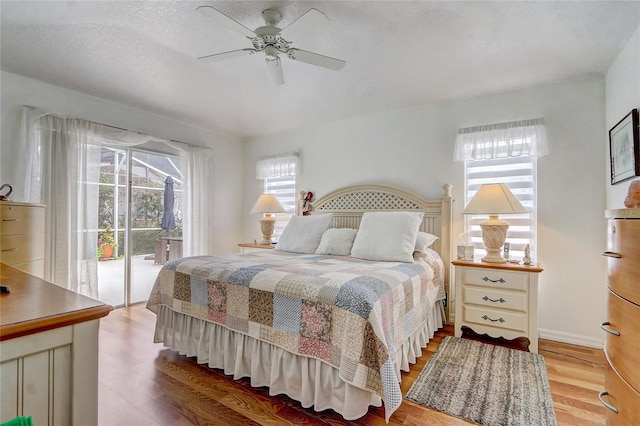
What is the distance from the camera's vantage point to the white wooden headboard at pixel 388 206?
126 inches

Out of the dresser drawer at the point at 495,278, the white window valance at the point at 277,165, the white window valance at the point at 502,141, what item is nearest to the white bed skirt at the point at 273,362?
the dresser drawer at the point at 495,278

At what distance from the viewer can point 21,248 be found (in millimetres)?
2445

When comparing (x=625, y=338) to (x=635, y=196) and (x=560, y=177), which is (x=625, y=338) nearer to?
(x=635, y=196)

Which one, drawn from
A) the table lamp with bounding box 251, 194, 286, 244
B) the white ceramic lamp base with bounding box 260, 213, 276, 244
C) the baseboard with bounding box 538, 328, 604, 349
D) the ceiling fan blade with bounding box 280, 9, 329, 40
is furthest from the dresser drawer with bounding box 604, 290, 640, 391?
the white ceramic lamp base with bounding box 260, 213, 276, 244

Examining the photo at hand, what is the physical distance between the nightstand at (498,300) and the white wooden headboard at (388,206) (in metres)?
0.47

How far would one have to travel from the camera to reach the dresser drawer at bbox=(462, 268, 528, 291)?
2.51m

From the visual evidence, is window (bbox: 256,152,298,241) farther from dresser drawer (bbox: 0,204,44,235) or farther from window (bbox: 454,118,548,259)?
dresser drawer (bbox: 0,204,44,235)

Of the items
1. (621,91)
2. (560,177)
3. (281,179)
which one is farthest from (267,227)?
(621,91)

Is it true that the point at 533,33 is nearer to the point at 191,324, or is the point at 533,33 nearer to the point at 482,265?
the point at 482,265

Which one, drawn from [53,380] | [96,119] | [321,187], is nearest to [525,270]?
[321,187]

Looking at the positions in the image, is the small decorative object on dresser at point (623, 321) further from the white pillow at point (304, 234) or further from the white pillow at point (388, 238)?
the white pillow at point (304, 234)

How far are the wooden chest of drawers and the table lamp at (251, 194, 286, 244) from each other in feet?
7.48

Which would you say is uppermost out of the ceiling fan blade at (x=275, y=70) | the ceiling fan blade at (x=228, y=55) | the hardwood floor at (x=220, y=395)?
the ceiling fan blade at (x=228, y=55)

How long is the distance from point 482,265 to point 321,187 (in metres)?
2.32
